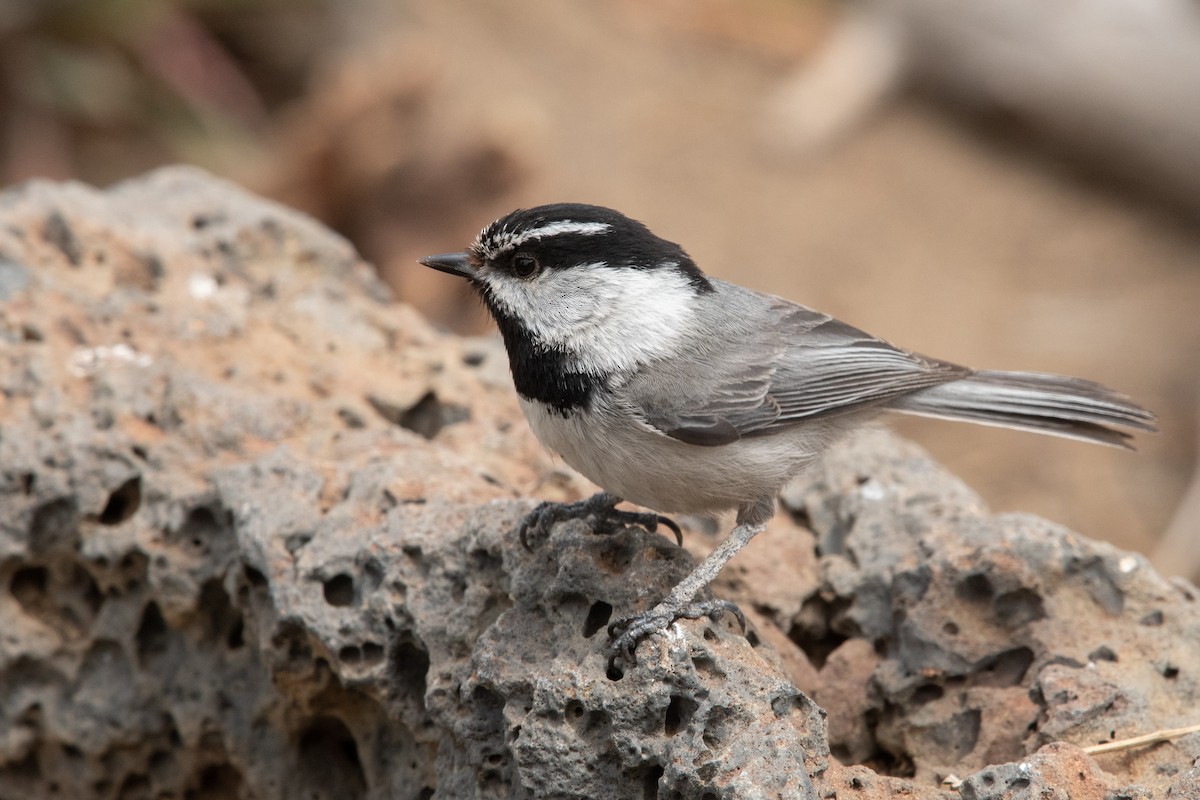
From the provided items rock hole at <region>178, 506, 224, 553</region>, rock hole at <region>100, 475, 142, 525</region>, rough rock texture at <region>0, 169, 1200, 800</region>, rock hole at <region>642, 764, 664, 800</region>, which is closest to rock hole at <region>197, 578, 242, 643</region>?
rough rock texture at <region>0, 169, 1200, 800</region>

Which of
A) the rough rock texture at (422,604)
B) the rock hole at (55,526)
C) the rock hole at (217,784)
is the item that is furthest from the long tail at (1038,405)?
the rock hole at (55,526)

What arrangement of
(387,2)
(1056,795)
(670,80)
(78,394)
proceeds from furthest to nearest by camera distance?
(670,80)
(387,2)
(78,394)
(1056,795)

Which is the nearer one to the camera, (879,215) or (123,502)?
(123,502)

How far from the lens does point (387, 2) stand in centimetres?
1130

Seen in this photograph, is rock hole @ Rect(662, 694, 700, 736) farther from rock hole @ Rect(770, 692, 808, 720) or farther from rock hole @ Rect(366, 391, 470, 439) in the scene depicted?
rock hole @ Rect(366, 391, 470, 439)

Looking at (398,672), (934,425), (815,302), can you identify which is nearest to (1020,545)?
(398,672)

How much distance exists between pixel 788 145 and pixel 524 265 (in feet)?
26.1

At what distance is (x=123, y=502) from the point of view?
13.9ft

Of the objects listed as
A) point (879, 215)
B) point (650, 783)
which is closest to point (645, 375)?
point (650, 783)

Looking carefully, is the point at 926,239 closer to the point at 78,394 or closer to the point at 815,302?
the point at 815,302

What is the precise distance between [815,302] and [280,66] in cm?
506

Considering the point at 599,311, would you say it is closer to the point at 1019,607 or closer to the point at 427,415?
the point at 427,415

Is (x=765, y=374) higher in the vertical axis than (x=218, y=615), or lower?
higher

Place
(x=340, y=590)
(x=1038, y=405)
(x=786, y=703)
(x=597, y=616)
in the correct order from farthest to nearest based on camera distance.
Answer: (x=1038, y=405) → (x=340, y=590) → (x=597, y=616) → (x=786, y=703)
